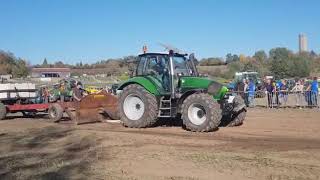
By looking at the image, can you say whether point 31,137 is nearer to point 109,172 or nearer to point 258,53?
point 109,172

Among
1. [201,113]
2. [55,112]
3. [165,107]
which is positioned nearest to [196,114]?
[201,113]

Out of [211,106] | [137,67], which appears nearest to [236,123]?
[211,106]

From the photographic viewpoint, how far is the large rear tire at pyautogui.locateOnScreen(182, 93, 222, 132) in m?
11.9

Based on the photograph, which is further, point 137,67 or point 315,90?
point 315,90

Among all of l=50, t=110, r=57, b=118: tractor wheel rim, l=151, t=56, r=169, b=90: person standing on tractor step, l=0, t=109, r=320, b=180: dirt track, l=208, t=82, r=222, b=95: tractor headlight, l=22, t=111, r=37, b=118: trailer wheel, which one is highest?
l=151, t=56, r=169, b=90: person standing on tractor step

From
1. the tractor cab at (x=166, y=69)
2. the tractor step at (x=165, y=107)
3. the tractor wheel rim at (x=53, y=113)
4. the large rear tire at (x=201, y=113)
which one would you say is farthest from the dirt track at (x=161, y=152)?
the tractor wheel rim at (x=53, y=113)

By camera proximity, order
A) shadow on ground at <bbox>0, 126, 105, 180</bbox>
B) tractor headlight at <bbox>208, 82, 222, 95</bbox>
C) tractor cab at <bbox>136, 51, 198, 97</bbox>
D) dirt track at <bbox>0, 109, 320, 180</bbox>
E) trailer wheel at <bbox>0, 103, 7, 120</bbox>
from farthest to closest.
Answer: trailer wheel at <bbox>0, 103, 7, 120</bbox> < tractor cab at <bbox>136, 51, 198, 97</bbox> < tractor headlight at <bbox>208, 82, 222, 95</bbox> < shadow on ground at <bbox>0, 126, 105, 180</bbox> < dirt track at <bbox>0, 109, 320, 180</bbox>

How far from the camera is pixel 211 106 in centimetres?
1191

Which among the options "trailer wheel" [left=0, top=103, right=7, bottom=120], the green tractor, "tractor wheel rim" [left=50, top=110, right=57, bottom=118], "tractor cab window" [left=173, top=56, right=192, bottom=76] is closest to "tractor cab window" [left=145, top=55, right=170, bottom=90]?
the green tractor

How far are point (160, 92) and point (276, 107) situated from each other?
9.22 metres

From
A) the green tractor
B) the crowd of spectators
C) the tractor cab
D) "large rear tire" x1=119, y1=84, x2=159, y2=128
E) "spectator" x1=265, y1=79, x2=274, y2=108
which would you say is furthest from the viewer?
"spectator" x1=265, y1=79, x2=274, y2=108

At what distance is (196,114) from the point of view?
12.4m

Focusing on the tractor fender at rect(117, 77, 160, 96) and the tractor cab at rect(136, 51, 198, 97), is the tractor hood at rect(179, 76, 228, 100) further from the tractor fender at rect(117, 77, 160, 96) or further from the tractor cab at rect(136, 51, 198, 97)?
the tractor fender at rect(117, 77, 160, 96)

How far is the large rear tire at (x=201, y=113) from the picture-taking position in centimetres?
1192
